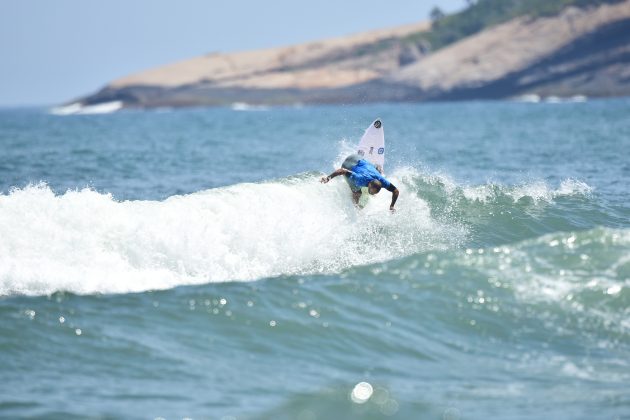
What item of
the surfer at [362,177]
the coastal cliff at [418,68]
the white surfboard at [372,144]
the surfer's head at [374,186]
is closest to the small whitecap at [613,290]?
the surfer at [362,177]

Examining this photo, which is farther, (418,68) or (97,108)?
(97,108)

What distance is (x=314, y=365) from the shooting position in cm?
1069

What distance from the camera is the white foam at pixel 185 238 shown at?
13.4m

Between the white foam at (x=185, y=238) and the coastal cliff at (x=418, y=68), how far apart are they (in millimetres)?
88478

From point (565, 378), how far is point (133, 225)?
271 inches

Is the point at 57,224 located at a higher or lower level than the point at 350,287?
higher

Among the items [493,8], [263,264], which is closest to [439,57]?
[493,8]

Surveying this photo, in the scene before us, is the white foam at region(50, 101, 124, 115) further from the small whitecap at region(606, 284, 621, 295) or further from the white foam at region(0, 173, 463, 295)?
the small whitecap at region(606, 284, 621, 295)

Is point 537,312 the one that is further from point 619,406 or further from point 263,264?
point 263,264

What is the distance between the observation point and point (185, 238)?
14688 mm

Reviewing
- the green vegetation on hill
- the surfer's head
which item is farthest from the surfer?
the green vegetation on hill

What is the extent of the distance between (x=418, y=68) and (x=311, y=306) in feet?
352

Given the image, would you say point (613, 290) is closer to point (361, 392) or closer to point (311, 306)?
point (311, 306)

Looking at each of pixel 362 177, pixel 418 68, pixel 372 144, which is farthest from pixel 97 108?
pixel 362 177
